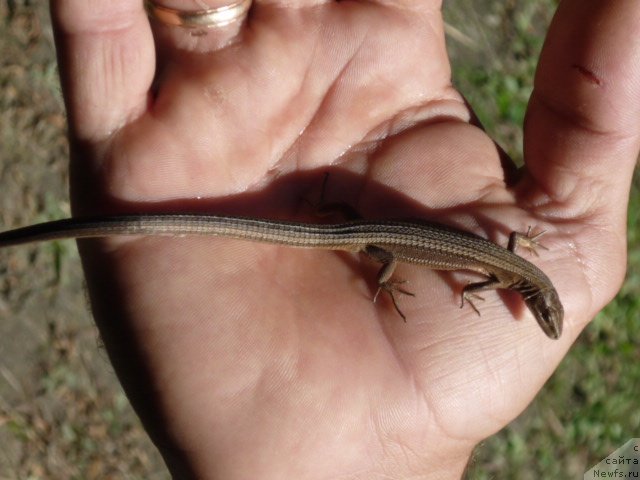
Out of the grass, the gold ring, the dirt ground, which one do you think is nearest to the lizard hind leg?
the gold ring

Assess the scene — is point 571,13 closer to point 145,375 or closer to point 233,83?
point 233,83

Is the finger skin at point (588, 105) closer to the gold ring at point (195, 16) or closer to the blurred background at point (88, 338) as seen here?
the gold ring at point (195, 16)

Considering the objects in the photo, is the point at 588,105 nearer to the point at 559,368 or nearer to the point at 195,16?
the point at 195,16

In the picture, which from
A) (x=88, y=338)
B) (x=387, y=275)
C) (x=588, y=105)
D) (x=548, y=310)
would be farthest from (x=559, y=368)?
(x=88, y=338)

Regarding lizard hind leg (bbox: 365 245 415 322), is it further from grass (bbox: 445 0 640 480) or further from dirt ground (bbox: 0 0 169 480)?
dirt ground (bbox: 0 0 169 480)

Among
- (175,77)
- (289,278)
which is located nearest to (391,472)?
(289,278)
